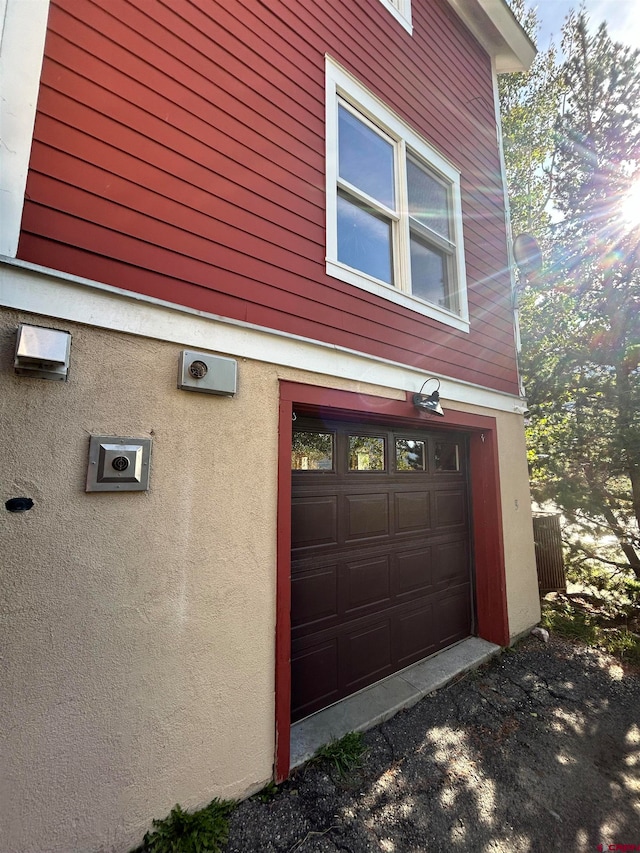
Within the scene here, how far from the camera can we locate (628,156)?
5.43 meters

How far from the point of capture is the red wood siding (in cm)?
184

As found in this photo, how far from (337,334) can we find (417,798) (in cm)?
291

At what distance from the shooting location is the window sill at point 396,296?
2840mm

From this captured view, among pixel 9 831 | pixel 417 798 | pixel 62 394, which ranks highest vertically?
pixel 62 394

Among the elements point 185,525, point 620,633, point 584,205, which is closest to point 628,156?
point 584,205

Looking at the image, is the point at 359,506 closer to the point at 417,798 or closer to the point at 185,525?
the point at 185,525

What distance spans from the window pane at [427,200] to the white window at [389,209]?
0.01 m

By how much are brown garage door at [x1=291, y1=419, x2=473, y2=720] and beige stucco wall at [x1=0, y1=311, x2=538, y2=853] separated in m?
0.57

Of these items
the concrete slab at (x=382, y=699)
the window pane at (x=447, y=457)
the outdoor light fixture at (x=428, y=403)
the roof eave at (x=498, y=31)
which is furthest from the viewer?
the roof eave at (x=498, y=31)

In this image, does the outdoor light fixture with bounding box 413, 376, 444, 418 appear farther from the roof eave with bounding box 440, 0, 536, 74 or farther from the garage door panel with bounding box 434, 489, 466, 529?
the roof eave with bounding box 440, 0, 536, 74

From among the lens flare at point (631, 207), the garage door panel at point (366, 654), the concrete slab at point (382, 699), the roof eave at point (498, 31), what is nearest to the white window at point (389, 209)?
the roof eave at point (498, 31)

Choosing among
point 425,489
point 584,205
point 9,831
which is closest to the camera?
point 9,831

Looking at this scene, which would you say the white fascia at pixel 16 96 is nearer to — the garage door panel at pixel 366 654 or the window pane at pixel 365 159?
the window pane at pixel 365 159

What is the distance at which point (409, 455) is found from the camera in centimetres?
363
